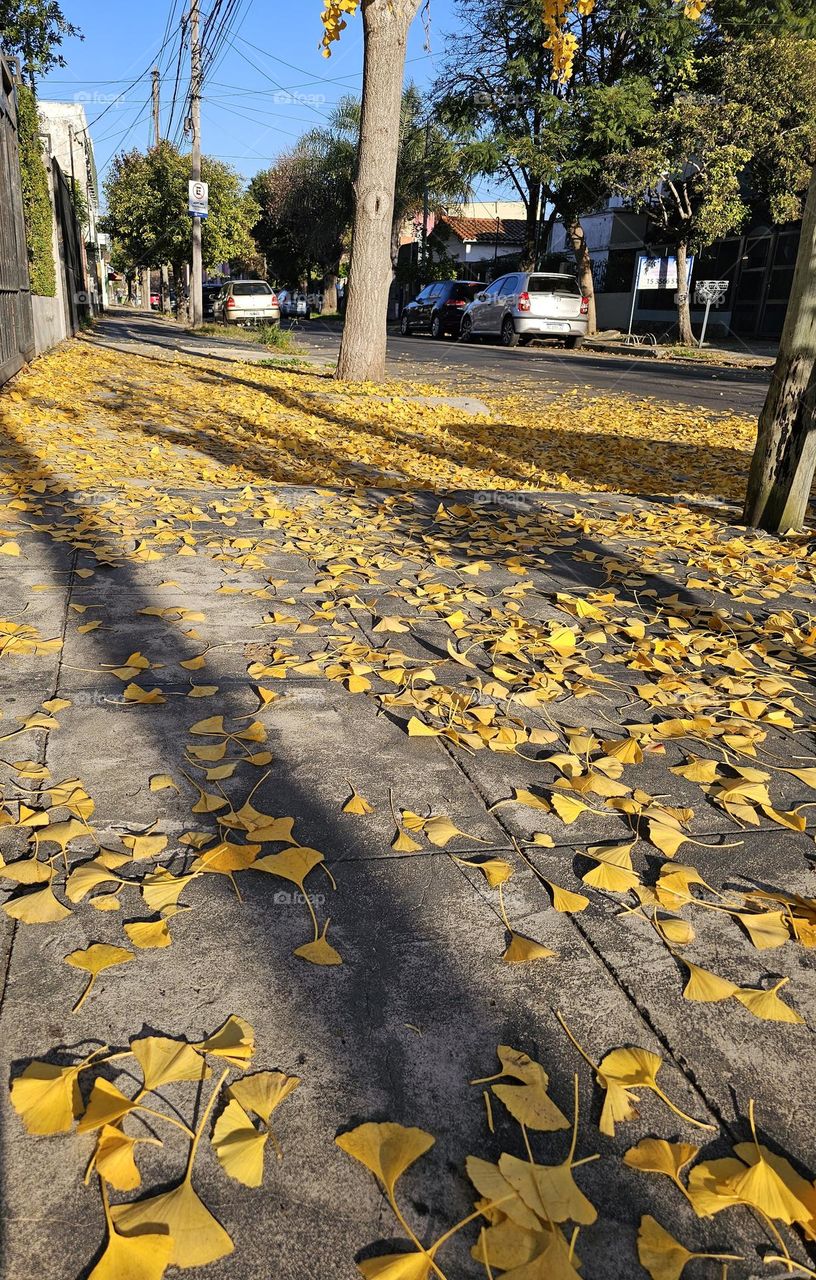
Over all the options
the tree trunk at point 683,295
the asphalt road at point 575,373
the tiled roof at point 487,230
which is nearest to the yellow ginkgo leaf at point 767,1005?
the asphalt road at point 575,373

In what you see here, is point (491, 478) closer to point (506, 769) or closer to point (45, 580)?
point (45, 580)

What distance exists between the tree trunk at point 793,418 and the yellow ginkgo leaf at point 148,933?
4368 mm

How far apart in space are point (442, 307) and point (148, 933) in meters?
27.7

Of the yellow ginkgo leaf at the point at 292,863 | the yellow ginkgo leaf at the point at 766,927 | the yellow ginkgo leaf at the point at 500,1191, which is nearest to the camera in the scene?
the yellow ginkgo leaf at the point at 500,1191

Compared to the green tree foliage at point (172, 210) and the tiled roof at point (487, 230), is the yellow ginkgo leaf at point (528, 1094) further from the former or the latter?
the tiled roof at point (487, 230)

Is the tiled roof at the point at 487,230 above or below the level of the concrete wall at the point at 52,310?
above

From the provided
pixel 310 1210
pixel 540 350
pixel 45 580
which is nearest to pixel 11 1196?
pixel 310 1210

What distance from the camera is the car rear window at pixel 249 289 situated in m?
30.5

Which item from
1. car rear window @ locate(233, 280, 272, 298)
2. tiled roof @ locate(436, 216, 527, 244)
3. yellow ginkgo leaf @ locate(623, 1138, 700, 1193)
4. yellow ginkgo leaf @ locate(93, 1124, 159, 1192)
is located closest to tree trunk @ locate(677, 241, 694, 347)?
car rear window @ locate(233, 280, 272, 298)

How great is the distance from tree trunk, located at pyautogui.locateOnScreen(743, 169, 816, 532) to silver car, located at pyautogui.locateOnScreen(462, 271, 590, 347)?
18.4 meters

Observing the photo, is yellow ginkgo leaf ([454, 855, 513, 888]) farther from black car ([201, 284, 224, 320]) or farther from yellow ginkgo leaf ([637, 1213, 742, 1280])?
black car ([201, 284, 224, 320])

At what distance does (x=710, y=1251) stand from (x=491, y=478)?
647cm

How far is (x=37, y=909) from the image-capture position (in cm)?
183

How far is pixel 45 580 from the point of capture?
3.95 meters
